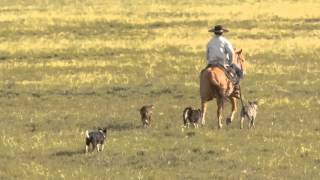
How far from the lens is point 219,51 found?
21.2m

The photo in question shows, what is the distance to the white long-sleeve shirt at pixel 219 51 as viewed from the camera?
21219 mm

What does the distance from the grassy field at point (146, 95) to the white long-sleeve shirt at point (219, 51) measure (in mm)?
1877

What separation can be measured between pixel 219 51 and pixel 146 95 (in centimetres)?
741

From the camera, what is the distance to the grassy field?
1642 centimetres

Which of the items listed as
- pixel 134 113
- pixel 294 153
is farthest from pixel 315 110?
pixel 294 153

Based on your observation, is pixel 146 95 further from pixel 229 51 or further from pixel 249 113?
pixel 249 113

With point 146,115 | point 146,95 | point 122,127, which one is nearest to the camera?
point 146,115

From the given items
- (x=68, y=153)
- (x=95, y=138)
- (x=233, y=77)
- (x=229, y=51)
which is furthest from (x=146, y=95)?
(x=95, y=138)

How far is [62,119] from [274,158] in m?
8.05

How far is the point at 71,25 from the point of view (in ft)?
180

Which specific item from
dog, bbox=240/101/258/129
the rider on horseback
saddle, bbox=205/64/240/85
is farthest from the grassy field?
the rider on horseback

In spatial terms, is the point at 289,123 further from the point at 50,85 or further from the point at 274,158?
the point at 50,85

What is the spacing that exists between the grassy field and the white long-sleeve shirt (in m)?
1.88

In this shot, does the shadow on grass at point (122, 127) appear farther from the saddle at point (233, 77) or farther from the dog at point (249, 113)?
the dog at point (249, 113)
